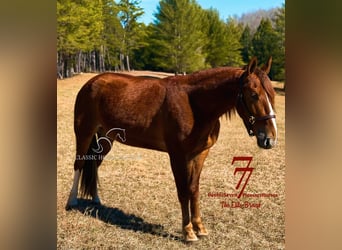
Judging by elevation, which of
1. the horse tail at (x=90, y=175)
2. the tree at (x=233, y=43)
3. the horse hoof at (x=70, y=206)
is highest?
the tree at (x=233, y=43)

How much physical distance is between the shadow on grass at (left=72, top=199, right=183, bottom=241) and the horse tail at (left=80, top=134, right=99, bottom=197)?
9cm

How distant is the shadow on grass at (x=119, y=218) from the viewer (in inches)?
126

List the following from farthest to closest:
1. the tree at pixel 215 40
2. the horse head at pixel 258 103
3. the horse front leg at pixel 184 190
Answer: the tree at pixel 215 40, the horse front leg at pixel 184 190, the horse head at pixel 258 103

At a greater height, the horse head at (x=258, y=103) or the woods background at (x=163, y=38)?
the woods background at (x=163, y=38)

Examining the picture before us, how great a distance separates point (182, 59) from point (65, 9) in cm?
109

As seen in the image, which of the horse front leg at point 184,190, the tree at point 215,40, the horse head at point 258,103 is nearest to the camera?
the horse head at point 258,103

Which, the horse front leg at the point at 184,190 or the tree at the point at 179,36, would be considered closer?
the horse front leg at the point at 184,190

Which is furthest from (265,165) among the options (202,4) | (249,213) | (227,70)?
(202,4)

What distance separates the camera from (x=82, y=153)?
10.7 feet

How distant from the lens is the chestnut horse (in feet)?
9.87

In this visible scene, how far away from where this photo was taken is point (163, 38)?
3.30 m

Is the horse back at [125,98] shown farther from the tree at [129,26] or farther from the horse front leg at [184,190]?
the horse front leg at [184,190]

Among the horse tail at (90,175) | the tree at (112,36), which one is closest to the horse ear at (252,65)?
the tree at (112,36)

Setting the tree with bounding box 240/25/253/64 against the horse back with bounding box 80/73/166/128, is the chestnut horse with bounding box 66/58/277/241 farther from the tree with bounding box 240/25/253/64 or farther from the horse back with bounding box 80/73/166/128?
the tree with bounding box 240/25/253/64
